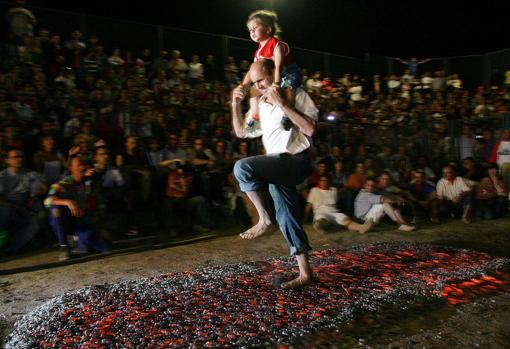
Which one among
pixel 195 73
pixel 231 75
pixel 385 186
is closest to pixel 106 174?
pixel 385 186

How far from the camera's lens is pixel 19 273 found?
5.05 m

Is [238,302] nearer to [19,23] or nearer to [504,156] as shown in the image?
[19,23]

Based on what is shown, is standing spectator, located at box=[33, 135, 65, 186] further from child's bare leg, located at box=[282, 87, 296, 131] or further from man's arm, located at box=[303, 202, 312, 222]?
child's bare leg, located at box=[282, 87, 296, 131]

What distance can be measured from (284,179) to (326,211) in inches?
175

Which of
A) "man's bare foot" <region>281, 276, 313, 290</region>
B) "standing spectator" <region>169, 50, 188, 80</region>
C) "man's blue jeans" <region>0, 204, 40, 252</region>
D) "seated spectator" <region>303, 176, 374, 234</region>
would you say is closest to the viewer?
"man's bare foot" <region>281, 276, 313, 290</region>

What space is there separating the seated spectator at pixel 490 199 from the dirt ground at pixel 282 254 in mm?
558

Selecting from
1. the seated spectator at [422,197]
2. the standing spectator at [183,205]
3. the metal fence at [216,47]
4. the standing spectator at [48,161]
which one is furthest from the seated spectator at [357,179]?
the metal fence at [216,47]

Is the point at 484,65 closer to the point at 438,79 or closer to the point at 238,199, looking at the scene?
the point at 438,79

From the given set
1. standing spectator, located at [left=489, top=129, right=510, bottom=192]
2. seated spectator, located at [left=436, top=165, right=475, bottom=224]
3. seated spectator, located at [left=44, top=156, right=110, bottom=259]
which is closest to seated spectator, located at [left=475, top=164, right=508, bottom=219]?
seated spectator, located at [left=436, top=165, right=475, bottom=224]

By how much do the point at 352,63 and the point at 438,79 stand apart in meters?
3.50

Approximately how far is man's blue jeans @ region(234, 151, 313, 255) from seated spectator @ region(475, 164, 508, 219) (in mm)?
7355

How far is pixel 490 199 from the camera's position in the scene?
981 cm

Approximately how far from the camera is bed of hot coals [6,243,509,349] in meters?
2.88

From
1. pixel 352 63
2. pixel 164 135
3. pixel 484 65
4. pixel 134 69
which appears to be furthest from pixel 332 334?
pixel 484 65
